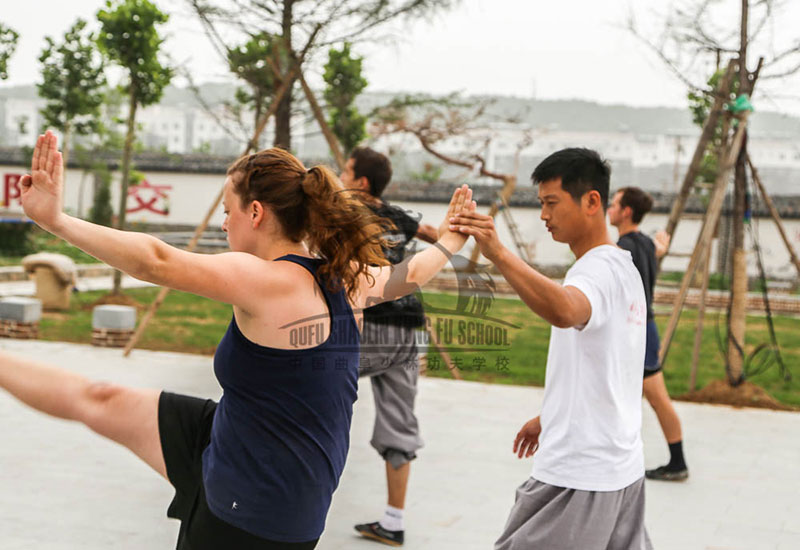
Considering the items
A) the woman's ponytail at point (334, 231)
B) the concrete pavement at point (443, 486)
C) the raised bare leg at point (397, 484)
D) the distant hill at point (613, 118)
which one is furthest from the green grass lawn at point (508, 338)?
the distant hill at point (613, 118)

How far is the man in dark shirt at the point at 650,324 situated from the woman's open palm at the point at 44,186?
3444 mm

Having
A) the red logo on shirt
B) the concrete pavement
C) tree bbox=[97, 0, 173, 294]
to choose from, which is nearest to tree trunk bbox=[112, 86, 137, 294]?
tree bbox=[97, 0, 173, 294]

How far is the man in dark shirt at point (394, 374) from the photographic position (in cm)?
379

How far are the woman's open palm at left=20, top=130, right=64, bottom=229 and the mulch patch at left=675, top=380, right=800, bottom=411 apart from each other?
21.2ft

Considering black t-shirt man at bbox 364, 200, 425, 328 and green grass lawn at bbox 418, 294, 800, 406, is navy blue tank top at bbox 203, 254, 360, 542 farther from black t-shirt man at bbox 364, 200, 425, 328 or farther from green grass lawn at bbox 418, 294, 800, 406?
green grass lawn at bbox 418, 294, 800, 406

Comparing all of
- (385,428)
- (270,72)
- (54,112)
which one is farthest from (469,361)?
(54,112)

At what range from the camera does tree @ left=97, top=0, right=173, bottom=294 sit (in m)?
11.5

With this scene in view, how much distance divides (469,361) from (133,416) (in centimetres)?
695

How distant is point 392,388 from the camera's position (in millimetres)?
3855

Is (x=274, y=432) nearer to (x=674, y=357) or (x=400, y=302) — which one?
(x=400, y=302)

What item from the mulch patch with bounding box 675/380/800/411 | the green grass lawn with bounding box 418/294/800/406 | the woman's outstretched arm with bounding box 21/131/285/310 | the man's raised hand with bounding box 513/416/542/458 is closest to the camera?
the woman's outstretched arm with bounding box 21/131/285/310

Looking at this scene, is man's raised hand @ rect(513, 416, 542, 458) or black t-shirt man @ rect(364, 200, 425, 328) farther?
black t-shirt man @ rect(364, 200, 425, 328)

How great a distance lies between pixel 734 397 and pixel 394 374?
14.6 ft

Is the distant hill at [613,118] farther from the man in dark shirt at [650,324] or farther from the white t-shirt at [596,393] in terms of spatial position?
the white t-shirt at [596,393]
